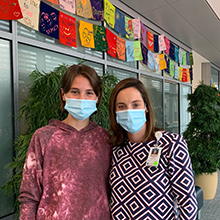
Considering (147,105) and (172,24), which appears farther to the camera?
(172,24)

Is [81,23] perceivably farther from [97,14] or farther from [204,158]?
[204,158]

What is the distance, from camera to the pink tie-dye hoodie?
0.91 m

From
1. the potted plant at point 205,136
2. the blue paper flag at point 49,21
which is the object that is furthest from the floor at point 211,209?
the blue paper flag at point 49,21

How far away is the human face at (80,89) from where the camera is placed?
1054mm

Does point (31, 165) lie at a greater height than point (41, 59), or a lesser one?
lesser

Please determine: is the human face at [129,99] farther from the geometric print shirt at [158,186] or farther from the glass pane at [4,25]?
the glass pane at [4,25]

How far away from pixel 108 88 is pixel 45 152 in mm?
1089

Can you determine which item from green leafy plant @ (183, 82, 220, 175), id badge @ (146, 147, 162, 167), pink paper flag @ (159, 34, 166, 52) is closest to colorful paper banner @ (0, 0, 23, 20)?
id badge @ (146, 147, 162, 167)

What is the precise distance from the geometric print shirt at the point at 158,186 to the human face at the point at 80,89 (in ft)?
1.31

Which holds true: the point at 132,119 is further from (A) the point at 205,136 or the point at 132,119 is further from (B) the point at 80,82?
(A) the point at 205,136

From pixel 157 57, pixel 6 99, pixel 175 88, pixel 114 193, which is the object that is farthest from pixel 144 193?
pixel 175 88

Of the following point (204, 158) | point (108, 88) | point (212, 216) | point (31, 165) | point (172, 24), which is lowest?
point (212, 216)

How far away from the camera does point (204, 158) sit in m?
3.09

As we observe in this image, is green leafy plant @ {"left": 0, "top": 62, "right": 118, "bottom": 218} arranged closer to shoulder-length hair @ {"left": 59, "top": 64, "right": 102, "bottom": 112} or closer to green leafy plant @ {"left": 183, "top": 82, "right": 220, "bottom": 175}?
shoulder-length hair @ {"left": 59, "top": 64, "right": 102, "bottom": 112}
